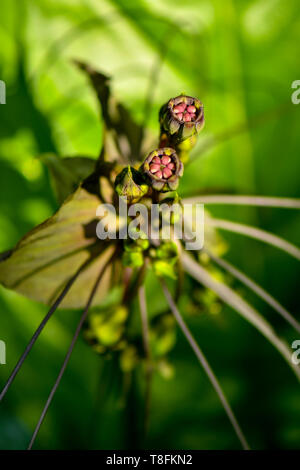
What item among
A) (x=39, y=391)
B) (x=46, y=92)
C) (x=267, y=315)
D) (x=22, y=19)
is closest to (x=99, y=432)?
(x=39, y=391)

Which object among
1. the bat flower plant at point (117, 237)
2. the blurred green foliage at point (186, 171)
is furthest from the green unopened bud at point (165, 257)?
the blurred green foliage at point (186, 171)

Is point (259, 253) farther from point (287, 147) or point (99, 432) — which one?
point (99, 432)

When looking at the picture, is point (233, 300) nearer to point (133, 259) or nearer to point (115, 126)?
point (133, 259)

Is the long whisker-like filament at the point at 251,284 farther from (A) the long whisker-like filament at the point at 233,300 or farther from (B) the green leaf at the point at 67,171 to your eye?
(B) the green leaf at the point at 67,171

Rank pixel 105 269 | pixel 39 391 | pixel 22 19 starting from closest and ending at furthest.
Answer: pixel 105 269
pixel 22 19
pixel 39 391

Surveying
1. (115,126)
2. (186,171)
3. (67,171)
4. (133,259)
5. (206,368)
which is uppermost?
(186,171)

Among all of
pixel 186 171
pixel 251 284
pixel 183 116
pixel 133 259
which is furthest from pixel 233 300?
pixel 186 171
